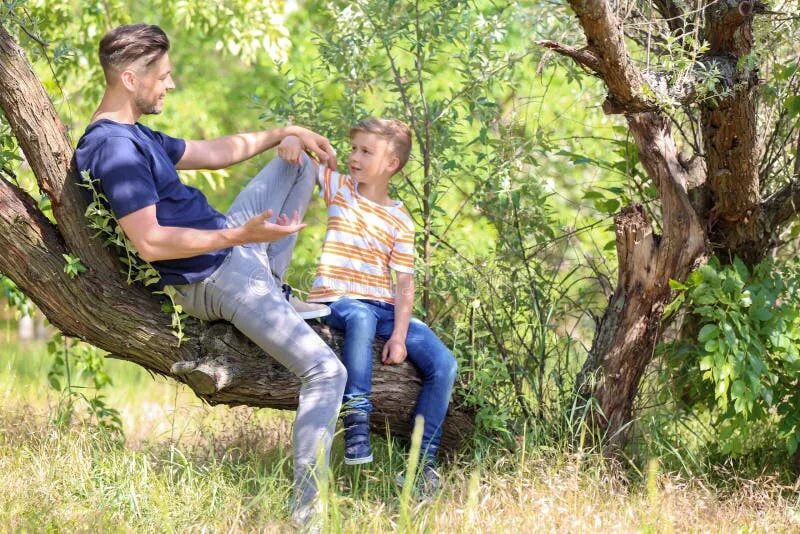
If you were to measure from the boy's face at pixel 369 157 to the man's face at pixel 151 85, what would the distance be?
0.84 m

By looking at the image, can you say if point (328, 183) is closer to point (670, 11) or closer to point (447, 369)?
point (447, 369)


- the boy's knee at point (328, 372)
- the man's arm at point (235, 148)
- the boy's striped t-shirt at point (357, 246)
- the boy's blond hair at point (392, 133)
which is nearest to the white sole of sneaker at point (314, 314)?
the boy's striped t-shirt at point (357, 246)

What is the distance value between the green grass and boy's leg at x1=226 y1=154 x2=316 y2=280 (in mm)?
819

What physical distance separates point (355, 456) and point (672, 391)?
1499 mm

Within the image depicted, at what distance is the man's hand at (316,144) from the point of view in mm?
3846

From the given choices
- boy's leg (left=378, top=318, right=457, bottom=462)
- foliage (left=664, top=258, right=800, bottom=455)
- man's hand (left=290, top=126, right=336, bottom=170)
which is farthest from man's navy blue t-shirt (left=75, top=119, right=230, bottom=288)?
foliage (left=664, top=258, right=800, bottom=455)

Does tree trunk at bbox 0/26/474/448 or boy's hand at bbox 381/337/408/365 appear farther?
boy's hand at bbox 381/337/408/365

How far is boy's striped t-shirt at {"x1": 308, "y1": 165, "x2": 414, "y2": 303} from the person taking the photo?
395cm

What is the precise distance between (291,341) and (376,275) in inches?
22.4

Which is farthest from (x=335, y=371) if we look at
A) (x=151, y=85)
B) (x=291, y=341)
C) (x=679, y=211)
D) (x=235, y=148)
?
(x=679, y=211)

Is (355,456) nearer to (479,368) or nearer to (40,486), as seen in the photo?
(479,368)

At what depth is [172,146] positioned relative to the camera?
3.84 m

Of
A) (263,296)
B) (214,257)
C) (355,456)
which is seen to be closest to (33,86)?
(214,257)

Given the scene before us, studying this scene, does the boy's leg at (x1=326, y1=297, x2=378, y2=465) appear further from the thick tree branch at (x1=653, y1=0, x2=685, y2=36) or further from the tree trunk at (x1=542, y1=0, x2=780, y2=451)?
the thick tree branch at (x1=653, y1=0, x2=685, y2=36)
